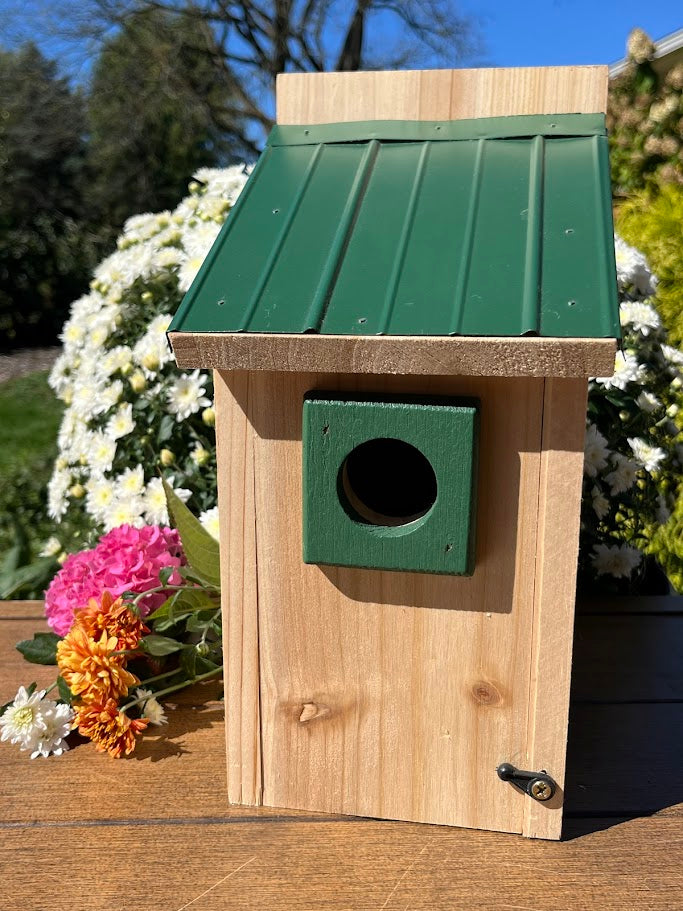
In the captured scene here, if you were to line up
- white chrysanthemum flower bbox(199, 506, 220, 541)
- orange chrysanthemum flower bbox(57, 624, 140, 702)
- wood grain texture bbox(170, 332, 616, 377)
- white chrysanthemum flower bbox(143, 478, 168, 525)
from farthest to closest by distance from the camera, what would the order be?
1. white chrysanthemum flower bbox(143, 478, 168, 525)
2. white chrysanthemum flower bbox(199, 506, 220, 541)
3. orange chrysanthemum flower bbox(57, 624, 140, 702)
4. wood grain texture bbox(170, 332, 616, 377)

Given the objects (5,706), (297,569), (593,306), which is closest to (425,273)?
(593,306)

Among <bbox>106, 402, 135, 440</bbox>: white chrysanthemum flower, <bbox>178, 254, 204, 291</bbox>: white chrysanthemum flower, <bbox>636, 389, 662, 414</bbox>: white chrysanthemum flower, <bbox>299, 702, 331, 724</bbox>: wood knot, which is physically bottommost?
<bbox>299, 702, 331, 724</bbox>: wood knot

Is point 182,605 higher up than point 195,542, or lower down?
lower down

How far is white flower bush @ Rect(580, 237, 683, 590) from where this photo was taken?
2.10 metres

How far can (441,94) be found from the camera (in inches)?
51.0

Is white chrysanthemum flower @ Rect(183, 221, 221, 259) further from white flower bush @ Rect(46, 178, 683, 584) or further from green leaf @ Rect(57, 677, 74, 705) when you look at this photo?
green leaf @ Rect(57, 677, 74, 705)

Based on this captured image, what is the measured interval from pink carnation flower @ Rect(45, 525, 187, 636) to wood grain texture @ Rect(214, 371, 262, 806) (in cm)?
36

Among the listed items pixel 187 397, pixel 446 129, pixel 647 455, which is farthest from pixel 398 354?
pixel 647 455

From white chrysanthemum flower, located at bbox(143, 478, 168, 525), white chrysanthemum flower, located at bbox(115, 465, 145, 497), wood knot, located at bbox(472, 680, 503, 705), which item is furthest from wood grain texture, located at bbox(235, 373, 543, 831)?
white chrysanthemum flower, located at bbox(115, 465, 145, 497)

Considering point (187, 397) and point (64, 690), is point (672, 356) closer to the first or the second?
point (187, 397)

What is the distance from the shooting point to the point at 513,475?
111 cm

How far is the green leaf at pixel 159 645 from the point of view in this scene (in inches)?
57.1

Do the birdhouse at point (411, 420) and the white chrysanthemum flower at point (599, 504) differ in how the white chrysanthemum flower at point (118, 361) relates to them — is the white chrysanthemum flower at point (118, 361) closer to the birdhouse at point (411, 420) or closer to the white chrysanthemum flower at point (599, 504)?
the birdhouse at point (411, 420)

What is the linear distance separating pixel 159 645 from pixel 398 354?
2.50ft
